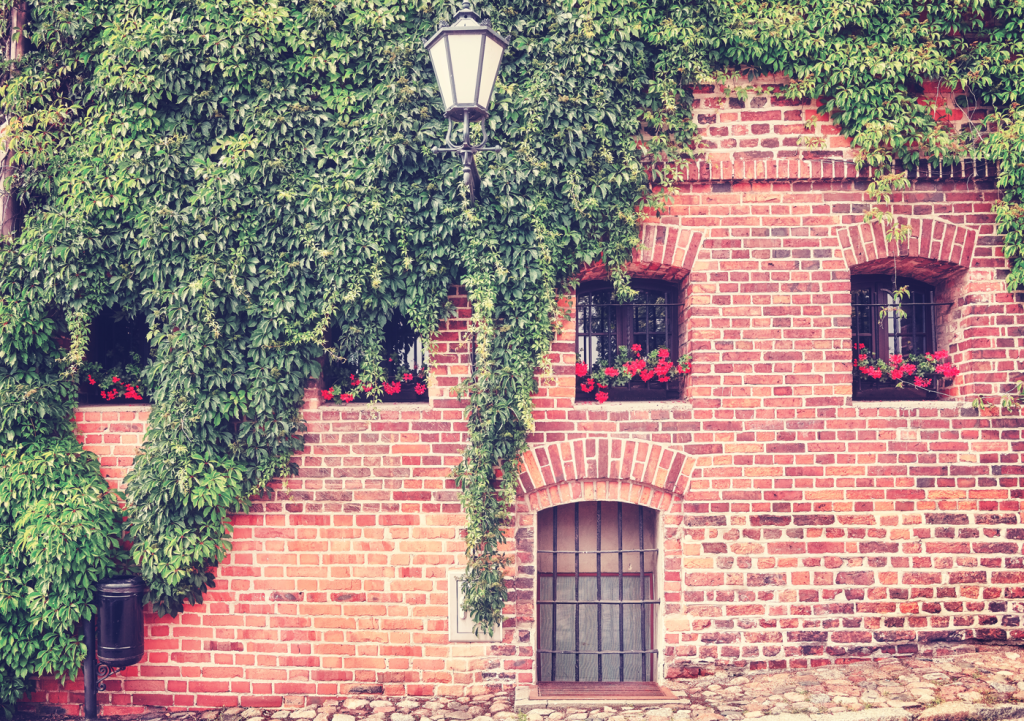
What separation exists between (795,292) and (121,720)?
5.74m

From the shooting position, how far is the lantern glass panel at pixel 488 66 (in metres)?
3.81

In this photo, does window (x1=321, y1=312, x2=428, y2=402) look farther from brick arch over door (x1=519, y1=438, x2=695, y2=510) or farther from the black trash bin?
the black trash bin

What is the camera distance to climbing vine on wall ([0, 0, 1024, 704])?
4.66 meters

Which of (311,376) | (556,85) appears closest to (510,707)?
(311,376)

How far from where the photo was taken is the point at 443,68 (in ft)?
12.8

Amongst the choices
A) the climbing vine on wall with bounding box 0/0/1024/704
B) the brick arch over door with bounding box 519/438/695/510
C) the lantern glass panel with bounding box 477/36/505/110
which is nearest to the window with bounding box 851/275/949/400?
the climbing vine on wall with bounding box 0/0/1024/704

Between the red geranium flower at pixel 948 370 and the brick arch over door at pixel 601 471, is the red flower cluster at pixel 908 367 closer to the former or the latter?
the red geranium flower at pixel 948 370

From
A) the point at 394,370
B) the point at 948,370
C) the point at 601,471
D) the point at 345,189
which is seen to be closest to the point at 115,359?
the point at 394,370

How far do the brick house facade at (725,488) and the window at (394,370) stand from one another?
217 mm

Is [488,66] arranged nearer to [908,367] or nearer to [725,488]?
[725,488]

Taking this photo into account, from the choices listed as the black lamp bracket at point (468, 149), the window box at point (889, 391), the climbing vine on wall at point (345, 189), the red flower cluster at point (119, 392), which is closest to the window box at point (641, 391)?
the climbing vine on wall at point (345, 189)

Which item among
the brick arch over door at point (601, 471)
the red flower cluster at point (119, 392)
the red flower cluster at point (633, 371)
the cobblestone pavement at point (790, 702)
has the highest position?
the red flower cluster at point (633, 371)

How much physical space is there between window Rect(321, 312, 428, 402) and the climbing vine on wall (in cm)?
30

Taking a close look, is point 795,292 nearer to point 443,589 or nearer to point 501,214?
point 501,214
